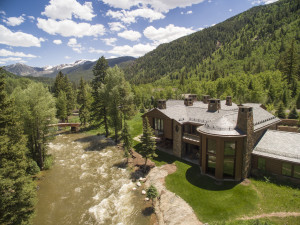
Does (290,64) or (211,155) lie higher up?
(290,64)

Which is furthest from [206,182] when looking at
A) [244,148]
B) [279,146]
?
[279,146]

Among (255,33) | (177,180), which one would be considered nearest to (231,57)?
(255,33)

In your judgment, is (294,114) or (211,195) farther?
(294,114)

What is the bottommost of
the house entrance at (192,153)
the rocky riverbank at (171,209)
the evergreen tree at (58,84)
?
the rocky riverbank at (171,209)

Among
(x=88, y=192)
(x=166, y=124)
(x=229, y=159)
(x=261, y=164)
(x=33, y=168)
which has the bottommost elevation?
(x=88, y=192)

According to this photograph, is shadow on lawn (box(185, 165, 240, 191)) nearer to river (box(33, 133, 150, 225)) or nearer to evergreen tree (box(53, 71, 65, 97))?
river (box(33, 133, 150, 225))

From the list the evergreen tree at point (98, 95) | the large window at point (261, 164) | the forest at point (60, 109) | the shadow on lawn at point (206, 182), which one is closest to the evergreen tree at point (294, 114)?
the forest at point (60, 109)

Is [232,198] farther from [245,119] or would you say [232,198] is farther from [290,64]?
[290,64]

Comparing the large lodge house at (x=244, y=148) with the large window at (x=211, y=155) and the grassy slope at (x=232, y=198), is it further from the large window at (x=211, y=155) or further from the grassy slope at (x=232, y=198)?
the grassy slope at (x=232, y=198)
